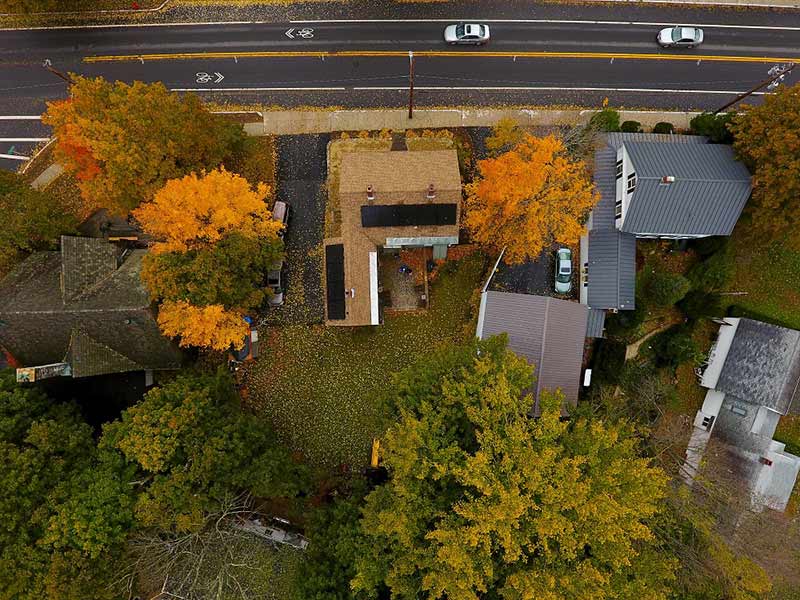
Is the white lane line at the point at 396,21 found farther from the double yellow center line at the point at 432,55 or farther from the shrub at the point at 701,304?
the shrub at the point at 701,304

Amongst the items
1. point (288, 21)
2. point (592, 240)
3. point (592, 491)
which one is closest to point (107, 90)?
point (288, 21)

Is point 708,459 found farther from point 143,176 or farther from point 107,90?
point 107,90

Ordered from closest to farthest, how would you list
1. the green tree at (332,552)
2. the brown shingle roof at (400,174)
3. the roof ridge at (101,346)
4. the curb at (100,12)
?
the green tree at (332,552) → the roof ridge at (101,346) → the brown shingle roof at (400,174) → the curb at (100,12)

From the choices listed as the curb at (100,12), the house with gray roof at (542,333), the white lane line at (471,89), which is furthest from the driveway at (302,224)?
the curb at (100,12)

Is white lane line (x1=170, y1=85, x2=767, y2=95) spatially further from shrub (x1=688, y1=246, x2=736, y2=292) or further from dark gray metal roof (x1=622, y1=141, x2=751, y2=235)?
shrub (x1=688, y1=246, x2=736, y2=292)

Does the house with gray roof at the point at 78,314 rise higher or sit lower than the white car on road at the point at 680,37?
lower

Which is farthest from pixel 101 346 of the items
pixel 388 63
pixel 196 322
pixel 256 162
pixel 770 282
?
pixel 770 282

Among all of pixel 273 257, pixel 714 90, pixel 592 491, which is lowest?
pixel 592 491

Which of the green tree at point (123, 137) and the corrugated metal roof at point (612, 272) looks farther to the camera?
the corrugated metal roof at point (612, 272)
